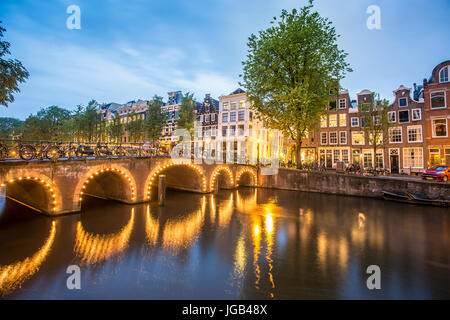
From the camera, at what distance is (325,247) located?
31.3 feet

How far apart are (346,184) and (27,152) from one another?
26.1 m

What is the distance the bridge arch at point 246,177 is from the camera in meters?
28.3

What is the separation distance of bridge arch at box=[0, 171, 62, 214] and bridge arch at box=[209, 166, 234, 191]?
13885 millimetres

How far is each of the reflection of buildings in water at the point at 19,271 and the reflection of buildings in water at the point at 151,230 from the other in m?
→ 3.89

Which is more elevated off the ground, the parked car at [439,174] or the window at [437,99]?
the window at [437,99]

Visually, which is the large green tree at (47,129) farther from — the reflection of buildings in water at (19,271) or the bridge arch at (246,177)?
the reflection of buildings in water at (19,271)

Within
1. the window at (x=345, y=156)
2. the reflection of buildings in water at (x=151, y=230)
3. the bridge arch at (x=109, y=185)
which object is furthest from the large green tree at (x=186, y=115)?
the window at (x=345, y=156)

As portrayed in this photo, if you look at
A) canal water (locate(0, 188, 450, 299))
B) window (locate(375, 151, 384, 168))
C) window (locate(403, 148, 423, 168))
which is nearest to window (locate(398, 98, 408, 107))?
window (locate(403, 148, 423, 168))

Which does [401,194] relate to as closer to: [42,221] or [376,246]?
[376,246]

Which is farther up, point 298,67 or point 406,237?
point 298,67

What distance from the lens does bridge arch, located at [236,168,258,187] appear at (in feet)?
92.9

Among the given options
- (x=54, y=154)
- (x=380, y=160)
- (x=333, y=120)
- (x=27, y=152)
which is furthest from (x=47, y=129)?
(x=380, y=160)
